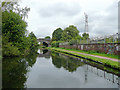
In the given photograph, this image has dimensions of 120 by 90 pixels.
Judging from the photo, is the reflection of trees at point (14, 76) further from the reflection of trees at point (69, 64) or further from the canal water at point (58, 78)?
the reflection of trees at point (69, 64)

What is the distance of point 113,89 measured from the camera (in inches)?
175

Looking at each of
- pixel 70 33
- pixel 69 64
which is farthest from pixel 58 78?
pixel 70 33

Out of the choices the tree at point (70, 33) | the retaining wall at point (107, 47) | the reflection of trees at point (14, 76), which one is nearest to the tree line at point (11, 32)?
the reflection of trees at point (14, 76)

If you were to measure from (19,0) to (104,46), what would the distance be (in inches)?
670

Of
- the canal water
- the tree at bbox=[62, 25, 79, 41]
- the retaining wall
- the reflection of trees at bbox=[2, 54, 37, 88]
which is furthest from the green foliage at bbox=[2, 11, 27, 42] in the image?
the tree at bbox=[62, 25, 79, 41]

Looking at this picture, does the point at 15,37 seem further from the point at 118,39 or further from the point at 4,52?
the point at 118,39

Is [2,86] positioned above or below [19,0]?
below

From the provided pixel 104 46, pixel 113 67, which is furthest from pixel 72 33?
pixel 113 67

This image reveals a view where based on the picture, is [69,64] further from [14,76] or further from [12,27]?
[12,27]

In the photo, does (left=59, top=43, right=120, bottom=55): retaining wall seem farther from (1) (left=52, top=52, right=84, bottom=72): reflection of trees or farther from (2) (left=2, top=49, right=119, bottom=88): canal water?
Answer: (2) (left=2, top=49, right=119, bottom=88): canal water

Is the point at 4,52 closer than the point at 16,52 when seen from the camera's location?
Yes

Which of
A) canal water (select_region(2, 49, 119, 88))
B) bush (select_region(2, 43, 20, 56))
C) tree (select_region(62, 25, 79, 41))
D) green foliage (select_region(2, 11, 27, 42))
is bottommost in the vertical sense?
canal water (select_region(2, 49, 119, 88))

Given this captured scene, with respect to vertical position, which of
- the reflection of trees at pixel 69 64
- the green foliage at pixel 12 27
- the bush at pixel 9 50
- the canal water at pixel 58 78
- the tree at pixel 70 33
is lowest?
the reflection of trees at pixel 69 64

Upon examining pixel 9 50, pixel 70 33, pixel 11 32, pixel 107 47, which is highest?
pixel 70 33
